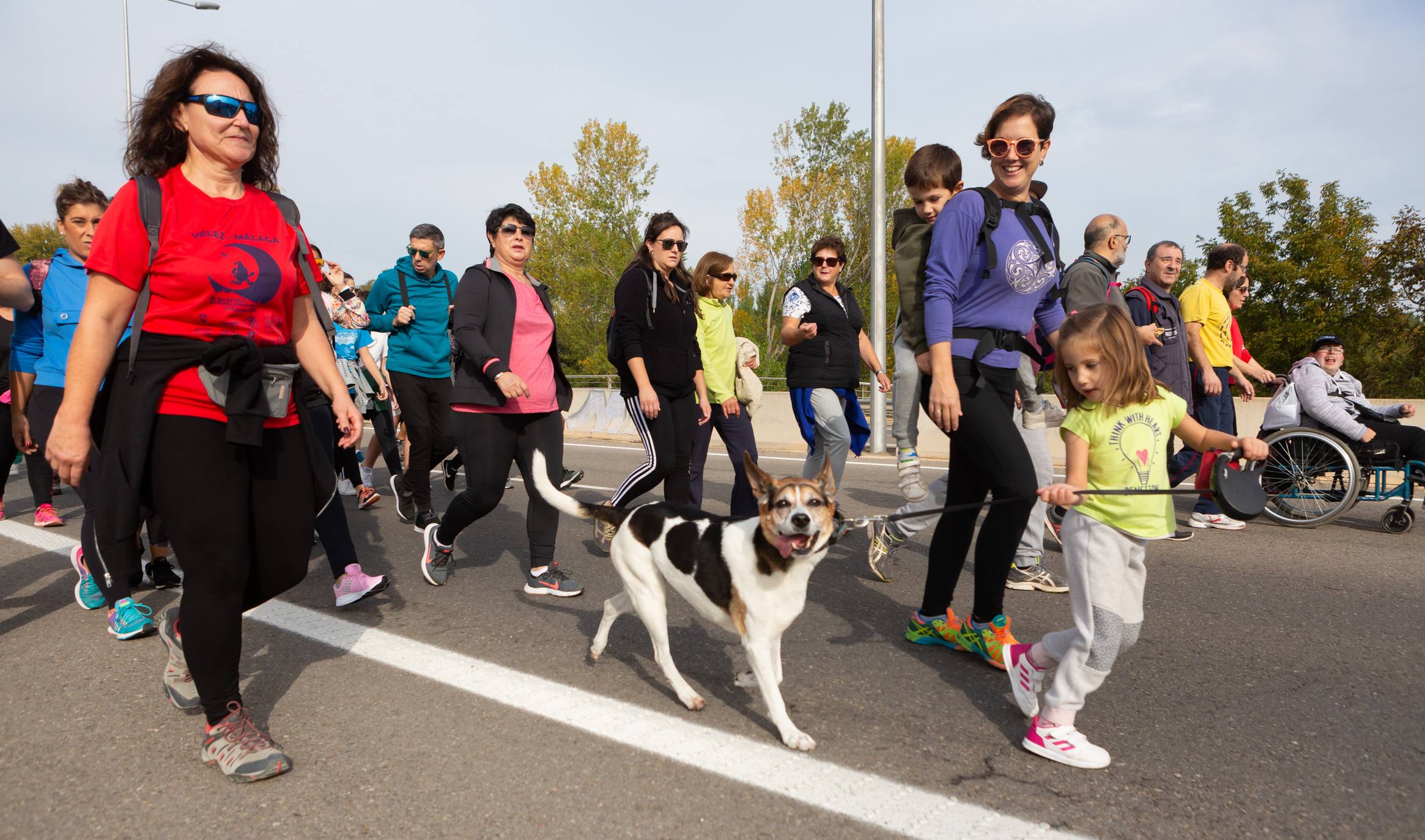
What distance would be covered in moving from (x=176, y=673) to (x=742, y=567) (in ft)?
7.16

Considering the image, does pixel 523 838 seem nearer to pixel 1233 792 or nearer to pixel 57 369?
pixel 1233 792

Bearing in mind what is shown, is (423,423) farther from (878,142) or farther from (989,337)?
(878,142)

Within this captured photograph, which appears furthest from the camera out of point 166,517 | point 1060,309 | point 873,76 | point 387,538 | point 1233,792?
point 873,76

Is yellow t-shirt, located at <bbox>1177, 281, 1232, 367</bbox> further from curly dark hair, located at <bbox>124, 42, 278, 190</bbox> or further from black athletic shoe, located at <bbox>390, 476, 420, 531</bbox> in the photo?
curly dark hair, located at <bbox>124, 42, 278, 190</bbox>

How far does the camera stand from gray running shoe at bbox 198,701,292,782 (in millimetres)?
2607

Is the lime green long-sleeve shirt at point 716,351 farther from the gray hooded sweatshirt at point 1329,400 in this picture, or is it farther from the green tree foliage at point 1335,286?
the green tree foliage at point 1335,286

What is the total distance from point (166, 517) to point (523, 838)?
153cm

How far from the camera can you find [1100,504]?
275 centimetres

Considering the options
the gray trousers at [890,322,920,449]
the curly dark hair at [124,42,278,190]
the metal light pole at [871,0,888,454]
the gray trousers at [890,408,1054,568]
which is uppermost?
the metal light pole at [871,0,888,454]

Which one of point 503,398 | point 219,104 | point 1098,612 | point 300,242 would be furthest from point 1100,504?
point 219,104

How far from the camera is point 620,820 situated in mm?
2336

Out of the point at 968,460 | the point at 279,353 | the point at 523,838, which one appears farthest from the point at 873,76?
the point at 523,838

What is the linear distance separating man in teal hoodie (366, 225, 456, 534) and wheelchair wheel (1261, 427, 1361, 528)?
6.63 m

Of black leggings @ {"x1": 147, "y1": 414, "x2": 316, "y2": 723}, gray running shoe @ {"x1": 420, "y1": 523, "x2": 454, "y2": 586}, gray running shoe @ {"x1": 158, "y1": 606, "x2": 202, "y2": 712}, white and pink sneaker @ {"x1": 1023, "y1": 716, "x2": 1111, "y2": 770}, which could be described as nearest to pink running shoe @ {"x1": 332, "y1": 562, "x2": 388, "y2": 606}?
gray running shoe @ {"x1": 420, "y1": 523, "x2": 454, "y2": 586}
